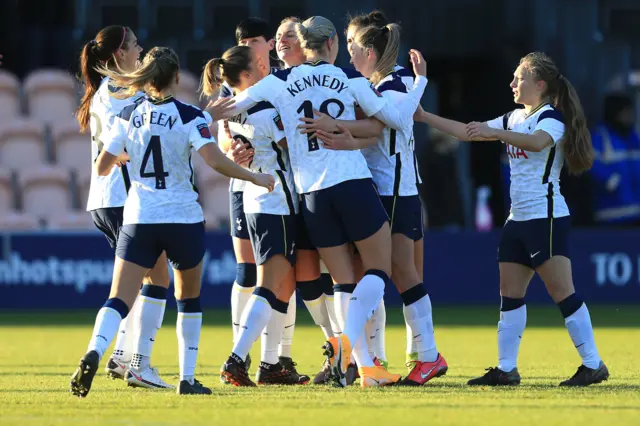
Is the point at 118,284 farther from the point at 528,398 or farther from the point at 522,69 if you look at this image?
the point at 522,69

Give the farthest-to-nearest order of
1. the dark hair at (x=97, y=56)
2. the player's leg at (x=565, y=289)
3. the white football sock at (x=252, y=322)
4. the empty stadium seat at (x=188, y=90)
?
1. the empty stadium seat at (x=188, y=90)
2. the dark hair at (x=97, y=56)
3. the player's leg at (x=565, y=289)
4. the white football sock at (x=252, y=322)

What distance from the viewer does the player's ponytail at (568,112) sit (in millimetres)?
7324

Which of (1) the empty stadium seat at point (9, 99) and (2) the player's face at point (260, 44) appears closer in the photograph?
(2) the player's face at point (260, 44)

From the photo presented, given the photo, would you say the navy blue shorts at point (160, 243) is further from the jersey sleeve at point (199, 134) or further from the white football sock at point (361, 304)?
the white football sock at point (361, 304)

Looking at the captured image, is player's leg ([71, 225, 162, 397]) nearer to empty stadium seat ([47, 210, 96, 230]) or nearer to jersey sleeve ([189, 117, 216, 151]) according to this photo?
jersey sleeve ([189, 117, 216, 151])

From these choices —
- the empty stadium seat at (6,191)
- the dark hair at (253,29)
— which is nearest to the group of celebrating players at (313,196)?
the dark hair at (253,29)

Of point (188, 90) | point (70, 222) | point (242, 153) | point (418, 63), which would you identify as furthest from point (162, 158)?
point (188, 90)

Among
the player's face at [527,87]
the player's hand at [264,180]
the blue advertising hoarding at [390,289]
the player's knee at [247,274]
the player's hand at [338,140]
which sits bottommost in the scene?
the blue advertising hoarding at [390,289]

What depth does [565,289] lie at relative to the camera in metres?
7.30

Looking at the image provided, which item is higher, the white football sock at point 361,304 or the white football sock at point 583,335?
the white football sock at point 361,304

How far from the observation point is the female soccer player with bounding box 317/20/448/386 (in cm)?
733

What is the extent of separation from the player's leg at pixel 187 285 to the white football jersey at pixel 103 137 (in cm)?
113

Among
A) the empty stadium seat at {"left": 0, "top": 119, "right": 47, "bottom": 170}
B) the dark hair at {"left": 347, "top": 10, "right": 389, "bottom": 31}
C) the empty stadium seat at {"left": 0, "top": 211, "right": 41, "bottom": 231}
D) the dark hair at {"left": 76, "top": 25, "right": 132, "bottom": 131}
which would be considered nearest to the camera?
the dark hair at {"left": 347, "top": 10, "right": 389, "bottom": 31}

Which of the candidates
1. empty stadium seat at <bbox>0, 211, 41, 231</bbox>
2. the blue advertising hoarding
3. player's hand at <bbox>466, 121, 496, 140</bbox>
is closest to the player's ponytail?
player's hand at <bbox>466, 121, 496, 140</bbox>
